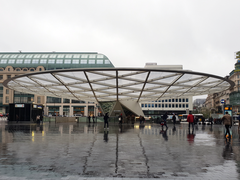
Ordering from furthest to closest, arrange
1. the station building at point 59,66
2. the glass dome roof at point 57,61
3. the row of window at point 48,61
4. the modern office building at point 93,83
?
the row of window at point 48,61
the glass dome roof at point 57,61
the station building at point 59,66
the modern office building at point 93,83

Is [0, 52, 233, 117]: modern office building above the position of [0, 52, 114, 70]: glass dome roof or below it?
below

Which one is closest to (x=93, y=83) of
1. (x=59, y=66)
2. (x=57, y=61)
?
(x=59, y=66)

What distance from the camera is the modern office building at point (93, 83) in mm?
26125

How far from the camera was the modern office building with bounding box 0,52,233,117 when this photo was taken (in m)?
26.1

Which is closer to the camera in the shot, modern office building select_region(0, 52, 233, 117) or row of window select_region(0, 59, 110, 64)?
modern office building select_region(0, 52, 233, 117)

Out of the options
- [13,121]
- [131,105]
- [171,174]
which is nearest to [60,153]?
[171,174]

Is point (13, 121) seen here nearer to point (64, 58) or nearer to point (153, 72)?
point (153, 72)

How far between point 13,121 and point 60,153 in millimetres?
41506

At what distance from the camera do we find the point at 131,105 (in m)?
46.8

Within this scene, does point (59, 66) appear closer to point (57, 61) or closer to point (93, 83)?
point (57, 61)

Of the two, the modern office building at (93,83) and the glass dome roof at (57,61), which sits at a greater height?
the glass dome roof at (57,61)

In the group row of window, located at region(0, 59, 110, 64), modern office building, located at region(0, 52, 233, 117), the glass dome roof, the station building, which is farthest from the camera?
row of window, located at region(0, 59, 110, 64)

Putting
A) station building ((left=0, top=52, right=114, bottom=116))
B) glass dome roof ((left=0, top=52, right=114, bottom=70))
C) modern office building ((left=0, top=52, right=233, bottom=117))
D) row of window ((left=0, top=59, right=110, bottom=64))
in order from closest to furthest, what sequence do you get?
modern office building ((left=0, top=52, right=233, bottom=117)), station building ((left=0, top=52, right=114, bottom=116)), glass dome roof ((left=0, top=52, right=114, bottom=70)), row of window ((left=0, top=59, right=110, bottom=64))

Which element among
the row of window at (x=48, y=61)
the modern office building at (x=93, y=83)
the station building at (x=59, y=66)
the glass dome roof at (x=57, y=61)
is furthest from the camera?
the row of window at (x=48, y=61)
